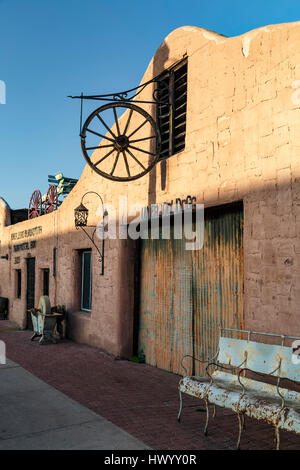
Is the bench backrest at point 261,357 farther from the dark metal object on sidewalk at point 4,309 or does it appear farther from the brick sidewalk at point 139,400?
the dark metal object on sidewalk at point 4,309

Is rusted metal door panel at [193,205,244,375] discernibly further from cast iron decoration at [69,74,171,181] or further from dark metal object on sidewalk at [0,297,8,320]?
dark metal object on sidewalk at [0,297,8,320]

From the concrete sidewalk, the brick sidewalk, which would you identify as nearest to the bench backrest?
the brick sidewalk

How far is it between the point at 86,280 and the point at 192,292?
15.7ft

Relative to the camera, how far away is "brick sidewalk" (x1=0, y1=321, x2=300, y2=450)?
4281mm

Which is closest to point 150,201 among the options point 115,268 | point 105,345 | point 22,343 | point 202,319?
point 115,268

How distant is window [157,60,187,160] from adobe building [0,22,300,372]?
21 millimetres

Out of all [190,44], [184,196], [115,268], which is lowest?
[115,268]

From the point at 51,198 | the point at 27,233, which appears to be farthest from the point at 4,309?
the point at 51,198

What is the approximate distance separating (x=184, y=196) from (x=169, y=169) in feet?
2.52

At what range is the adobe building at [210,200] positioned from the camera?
5184mm

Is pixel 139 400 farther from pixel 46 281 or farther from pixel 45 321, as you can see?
pixel 46 281

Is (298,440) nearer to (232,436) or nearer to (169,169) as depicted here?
(232,436)

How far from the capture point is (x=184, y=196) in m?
7.07

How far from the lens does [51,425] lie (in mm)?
4621
